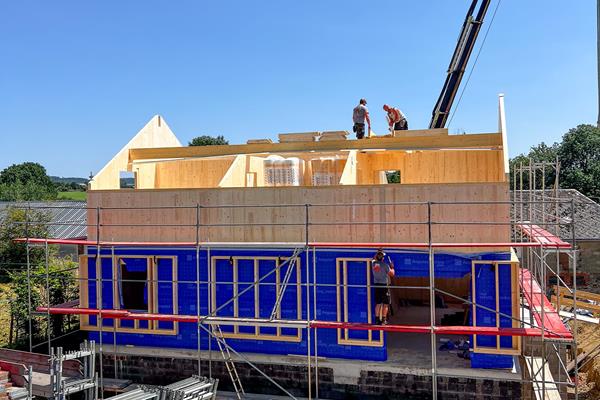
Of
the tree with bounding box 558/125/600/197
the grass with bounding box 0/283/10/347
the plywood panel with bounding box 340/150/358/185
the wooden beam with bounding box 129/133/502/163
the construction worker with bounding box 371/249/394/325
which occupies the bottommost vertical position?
the grass with bounding box 0/283/10/347

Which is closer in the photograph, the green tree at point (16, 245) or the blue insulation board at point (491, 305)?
the blue insulation board at point (491, 305)

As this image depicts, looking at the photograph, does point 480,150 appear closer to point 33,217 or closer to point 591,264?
point 591,264

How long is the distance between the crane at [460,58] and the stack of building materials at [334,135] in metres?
5.75

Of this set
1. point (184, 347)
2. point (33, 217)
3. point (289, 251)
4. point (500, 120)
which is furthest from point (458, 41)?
point (33, 217)

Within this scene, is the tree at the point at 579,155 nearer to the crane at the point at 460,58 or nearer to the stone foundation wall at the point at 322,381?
the crane at the point at 460,58

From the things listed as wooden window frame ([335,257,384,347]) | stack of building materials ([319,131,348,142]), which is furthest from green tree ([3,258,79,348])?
wooden window frame ([335,257,384,347])

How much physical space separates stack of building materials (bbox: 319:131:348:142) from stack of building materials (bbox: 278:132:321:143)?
243 millimetres

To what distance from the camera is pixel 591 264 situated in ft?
83.1

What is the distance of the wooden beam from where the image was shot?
14.2 meters

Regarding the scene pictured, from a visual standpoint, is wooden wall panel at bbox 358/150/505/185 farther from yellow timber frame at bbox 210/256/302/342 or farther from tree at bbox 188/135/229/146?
tree at bbox 188/135/229/146

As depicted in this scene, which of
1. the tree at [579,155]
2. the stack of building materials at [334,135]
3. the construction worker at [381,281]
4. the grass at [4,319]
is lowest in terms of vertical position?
the grass at [4,319]

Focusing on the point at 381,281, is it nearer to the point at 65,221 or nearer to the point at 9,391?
the point at 9,391

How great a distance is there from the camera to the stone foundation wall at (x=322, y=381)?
35.9ft

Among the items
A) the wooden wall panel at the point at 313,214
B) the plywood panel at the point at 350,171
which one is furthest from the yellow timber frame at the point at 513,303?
the plywood panel at the point at 350,171
